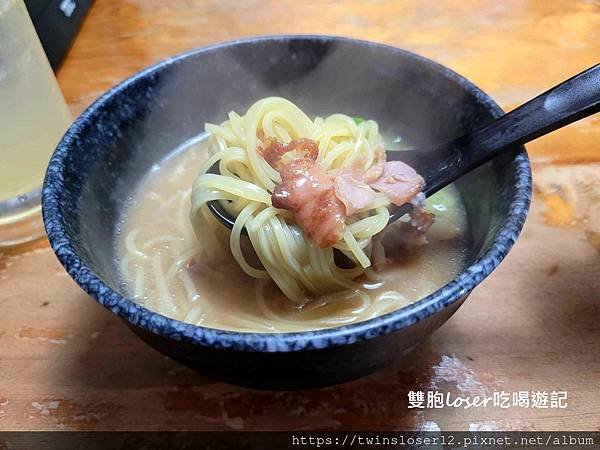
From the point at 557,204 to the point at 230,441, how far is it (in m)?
1.11

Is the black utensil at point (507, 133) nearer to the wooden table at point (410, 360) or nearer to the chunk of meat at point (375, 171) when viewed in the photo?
the chunk of meat at point (375, 171)

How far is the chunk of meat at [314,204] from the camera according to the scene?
1246 millimetres

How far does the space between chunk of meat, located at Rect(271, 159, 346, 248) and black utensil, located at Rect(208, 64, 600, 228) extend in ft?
0.52

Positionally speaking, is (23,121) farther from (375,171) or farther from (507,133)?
(507,133)

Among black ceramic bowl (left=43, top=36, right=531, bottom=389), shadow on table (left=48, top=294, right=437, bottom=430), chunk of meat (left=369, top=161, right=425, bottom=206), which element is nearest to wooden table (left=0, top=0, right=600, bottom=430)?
shadow on table (left=48, top=294, right=437, bottom=430)

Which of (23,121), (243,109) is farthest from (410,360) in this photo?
(23,121)

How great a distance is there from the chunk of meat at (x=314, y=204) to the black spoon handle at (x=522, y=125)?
0.83ft

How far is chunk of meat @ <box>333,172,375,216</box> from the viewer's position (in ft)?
4.21

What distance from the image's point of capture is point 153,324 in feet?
3.11

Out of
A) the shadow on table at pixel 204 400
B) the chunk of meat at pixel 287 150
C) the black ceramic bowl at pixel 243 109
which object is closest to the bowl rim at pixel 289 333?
the black ceramic bowl at pixel 243 109

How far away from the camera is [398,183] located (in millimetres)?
1368

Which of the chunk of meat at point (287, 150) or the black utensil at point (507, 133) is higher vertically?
the black utensil at point (507, 133)

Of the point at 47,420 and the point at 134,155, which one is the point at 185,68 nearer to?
the point at 134,155

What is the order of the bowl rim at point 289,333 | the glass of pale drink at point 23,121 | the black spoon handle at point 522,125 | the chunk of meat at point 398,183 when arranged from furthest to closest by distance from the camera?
the glass of pale drink at point 23,121 < the chunk of meat at point 398,183 < the black spoon handle at point 522,125 < the bowl rim at point 289,333
